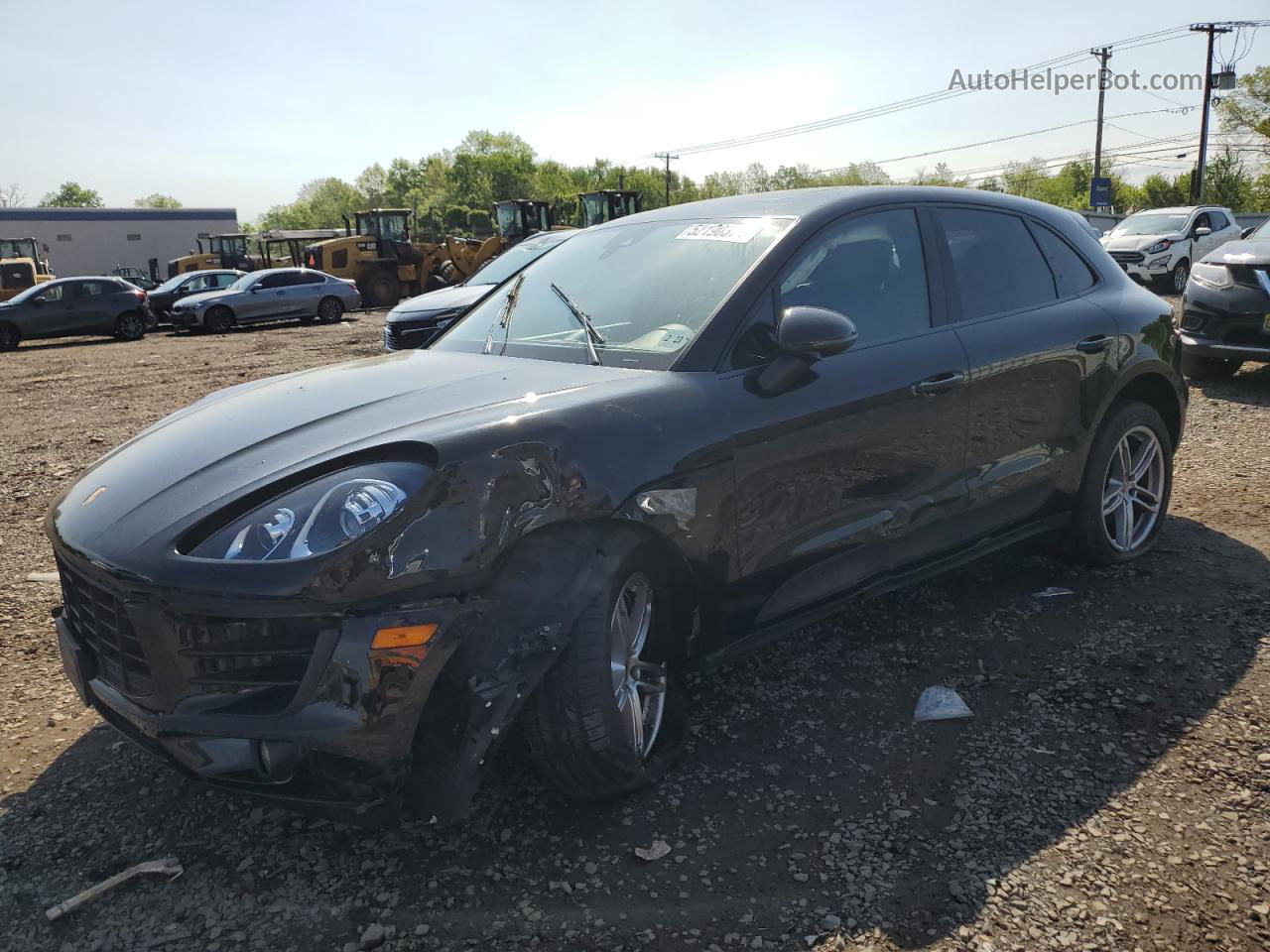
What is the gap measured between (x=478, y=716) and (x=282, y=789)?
463 mm

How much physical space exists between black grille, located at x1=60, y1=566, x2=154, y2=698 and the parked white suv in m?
19.3

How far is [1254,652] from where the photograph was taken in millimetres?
3416

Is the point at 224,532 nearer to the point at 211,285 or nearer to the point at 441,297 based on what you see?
the point at 441,297

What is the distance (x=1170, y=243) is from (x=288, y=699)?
20.2m

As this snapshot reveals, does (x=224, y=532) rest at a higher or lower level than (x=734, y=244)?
lower

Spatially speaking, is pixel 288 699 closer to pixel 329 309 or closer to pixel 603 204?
pixel 329 309

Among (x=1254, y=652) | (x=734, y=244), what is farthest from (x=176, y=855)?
(x=1254, y=652)

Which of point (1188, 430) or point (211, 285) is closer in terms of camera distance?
point (1188, 430)

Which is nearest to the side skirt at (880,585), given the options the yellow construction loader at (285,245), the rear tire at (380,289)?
the rear tire at (380,289)

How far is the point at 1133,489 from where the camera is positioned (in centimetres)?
432

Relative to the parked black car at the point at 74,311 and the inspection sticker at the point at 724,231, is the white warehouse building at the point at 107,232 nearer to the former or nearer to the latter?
the parked black car at the point at 74,311

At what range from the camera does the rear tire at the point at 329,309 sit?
23.3m

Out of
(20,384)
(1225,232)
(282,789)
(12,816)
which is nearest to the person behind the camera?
(282,789)

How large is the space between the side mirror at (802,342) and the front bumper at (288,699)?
1.26 metres
